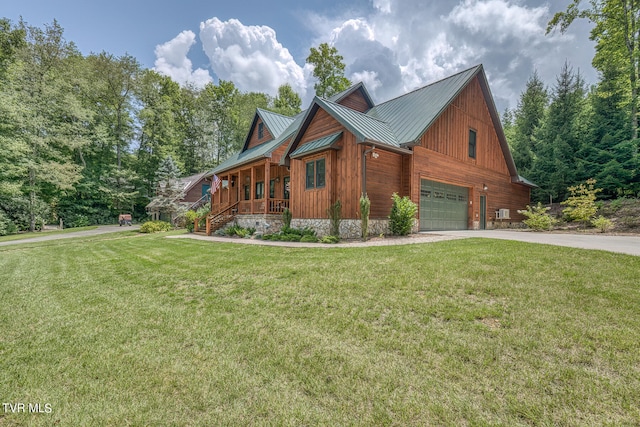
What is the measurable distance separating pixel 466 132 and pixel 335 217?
29.3 feet

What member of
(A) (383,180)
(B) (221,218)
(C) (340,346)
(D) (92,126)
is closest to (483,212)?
(A) (383,180)

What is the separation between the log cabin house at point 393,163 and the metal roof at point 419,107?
6 centimetres

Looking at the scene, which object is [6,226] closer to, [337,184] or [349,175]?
[337,184]

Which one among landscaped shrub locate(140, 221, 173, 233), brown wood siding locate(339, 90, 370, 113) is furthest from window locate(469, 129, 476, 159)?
landscaped shrub locate(140, 221, 173, 233)

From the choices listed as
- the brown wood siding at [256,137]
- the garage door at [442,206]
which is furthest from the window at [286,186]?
the garage door at [442,206]

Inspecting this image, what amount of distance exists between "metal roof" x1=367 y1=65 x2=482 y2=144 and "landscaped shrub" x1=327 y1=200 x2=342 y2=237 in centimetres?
380

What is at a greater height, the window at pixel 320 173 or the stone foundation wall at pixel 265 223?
the window at pixel 320 173

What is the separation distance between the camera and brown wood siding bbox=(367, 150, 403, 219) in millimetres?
10928

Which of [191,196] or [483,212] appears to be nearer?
[483,212]

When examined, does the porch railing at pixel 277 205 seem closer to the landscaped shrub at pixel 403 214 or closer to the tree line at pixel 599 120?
the landscaped shrub at pixel 403 214

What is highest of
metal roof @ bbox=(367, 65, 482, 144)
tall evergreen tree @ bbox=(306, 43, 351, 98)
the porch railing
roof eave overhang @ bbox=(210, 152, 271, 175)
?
tall evergreen tree @ bbox=(306, 43, 351, 98)

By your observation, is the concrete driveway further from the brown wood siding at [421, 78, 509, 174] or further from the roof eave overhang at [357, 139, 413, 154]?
the brown wood siding at [421, 78, 509, 174]

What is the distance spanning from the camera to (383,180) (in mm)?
11328

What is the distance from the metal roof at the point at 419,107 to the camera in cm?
1182
